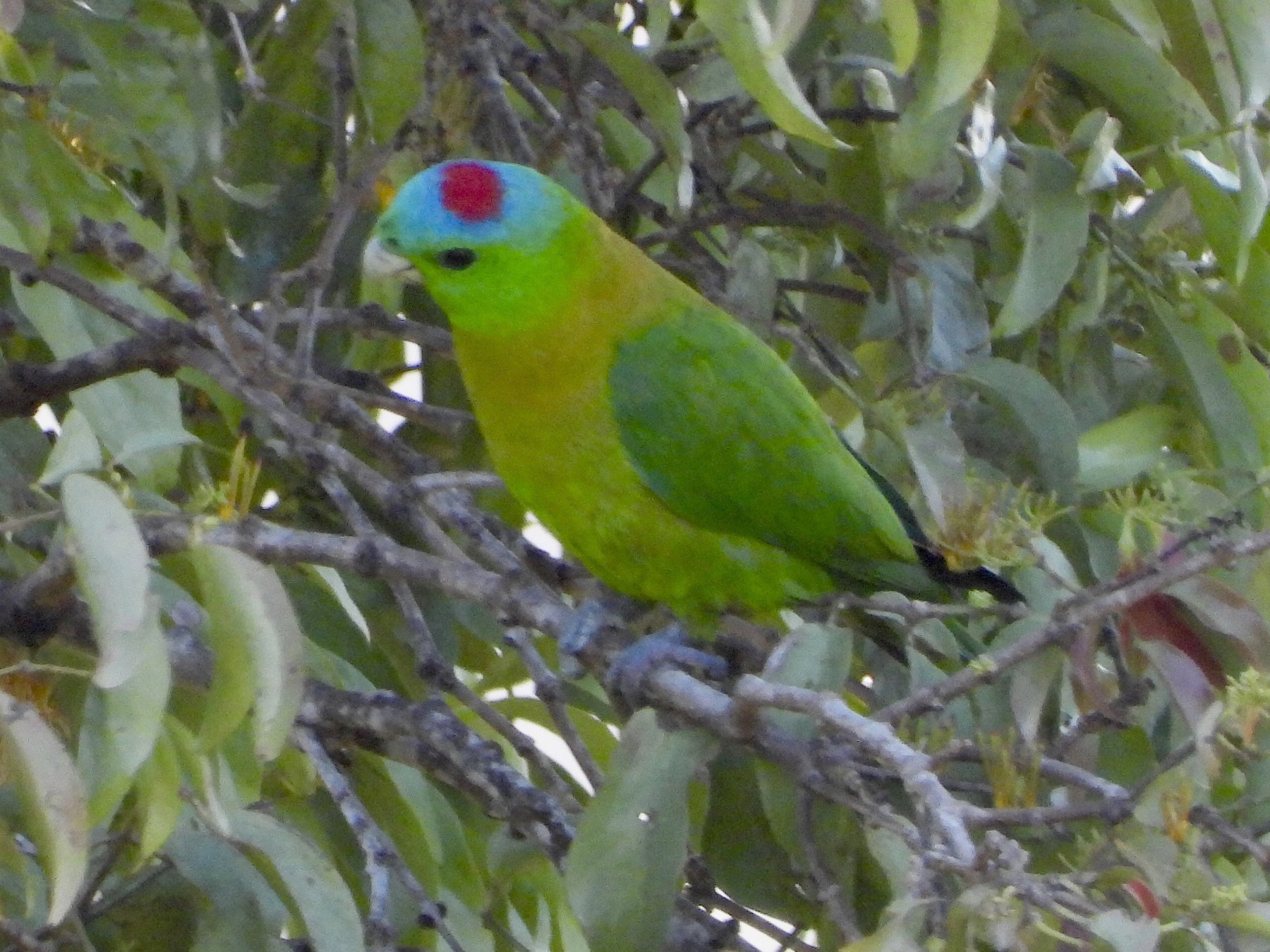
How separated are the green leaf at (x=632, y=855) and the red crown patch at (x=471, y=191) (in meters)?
0.80

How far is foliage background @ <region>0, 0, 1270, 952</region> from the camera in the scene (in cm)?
128

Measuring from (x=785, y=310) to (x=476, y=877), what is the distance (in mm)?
834

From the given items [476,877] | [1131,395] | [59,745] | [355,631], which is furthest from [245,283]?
[1131,395]

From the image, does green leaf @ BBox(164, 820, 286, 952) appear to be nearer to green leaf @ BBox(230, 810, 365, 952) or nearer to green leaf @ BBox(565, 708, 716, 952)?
green leaf @ BBox(230, 810, 365, 952)

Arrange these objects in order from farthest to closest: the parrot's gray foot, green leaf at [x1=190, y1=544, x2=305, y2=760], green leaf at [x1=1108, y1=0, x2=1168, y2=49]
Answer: the parrot's gray foot < green leaf at [x1=1108, y1=0, x2=1168, y2=49] < green leaf at [x1=190, y1=544, x2=305, y2=760]

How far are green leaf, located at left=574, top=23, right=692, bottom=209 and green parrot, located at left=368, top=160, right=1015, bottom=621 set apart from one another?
0.25 metres

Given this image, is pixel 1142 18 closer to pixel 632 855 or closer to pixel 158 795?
pixel 632 855

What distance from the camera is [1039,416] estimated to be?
170cm

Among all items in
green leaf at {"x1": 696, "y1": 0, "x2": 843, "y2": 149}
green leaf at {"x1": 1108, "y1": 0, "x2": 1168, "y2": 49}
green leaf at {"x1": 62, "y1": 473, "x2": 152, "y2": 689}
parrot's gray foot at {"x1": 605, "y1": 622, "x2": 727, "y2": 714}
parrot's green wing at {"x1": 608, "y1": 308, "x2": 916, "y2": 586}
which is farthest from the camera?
parrot's green wing at {"x1": 608, "y1": 308, "x2": 916, "y2": 586}

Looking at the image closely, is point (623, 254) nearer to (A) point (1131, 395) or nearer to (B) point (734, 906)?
(A) point (1131, 395)

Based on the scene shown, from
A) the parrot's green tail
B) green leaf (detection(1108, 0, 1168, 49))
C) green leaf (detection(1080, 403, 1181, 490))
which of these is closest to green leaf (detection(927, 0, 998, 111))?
green leaf (detection(1108, 0, 1168, 49))

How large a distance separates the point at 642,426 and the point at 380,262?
15.5 inches

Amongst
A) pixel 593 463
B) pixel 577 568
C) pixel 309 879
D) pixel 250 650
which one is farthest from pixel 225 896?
pixel 577 568

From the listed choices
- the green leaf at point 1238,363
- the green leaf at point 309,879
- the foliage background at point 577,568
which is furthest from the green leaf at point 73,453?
the green leaf at point 1238,363
